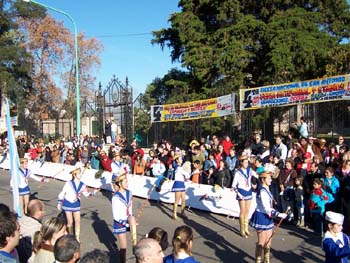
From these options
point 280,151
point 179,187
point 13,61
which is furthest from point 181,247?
point 13,61

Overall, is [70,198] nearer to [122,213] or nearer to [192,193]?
[122,213]

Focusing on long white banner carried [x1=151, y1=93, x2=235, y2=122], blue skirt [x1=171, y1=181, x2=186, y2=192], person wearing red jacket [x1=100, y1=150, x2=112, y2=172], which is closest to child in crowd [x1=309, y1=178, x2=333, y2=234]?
blue skirt [x1=171, y1=181, x2=186, y2=192]

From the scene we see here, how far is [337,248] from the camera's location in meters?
5.23

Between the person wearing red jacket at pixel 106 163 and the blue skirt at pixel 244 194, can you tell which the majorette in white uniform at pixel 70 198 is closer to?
the blue skirt at pixel 244 194

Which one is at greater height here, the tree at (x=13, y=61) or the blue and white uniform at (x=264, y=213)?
the tree at (x=13, y=61)

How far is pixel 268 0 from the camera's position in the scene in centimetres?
2491

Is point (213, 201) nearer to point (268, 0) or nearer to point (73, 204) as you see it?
point (73, 204)

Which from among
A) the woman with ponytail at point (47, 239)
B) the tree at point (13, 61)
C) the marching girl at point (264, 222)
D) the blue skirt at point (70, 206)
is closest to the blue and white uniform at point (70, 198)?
the blue skirt at point (70, 206)

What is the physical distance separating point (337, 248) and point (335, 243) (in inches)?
3.3

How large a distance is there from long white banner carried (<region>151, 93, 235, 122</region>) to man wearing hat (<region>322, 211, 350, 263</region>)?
40.5ft

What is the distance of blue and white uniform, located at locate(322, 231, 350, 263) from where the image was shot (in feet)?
17.0

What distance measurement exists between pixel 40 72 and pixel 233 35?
26087 millimetres

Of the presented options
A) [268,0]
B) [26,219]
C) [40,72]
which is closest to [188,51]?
[268,0]

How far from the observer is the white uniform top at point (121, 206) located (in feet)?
24.4
